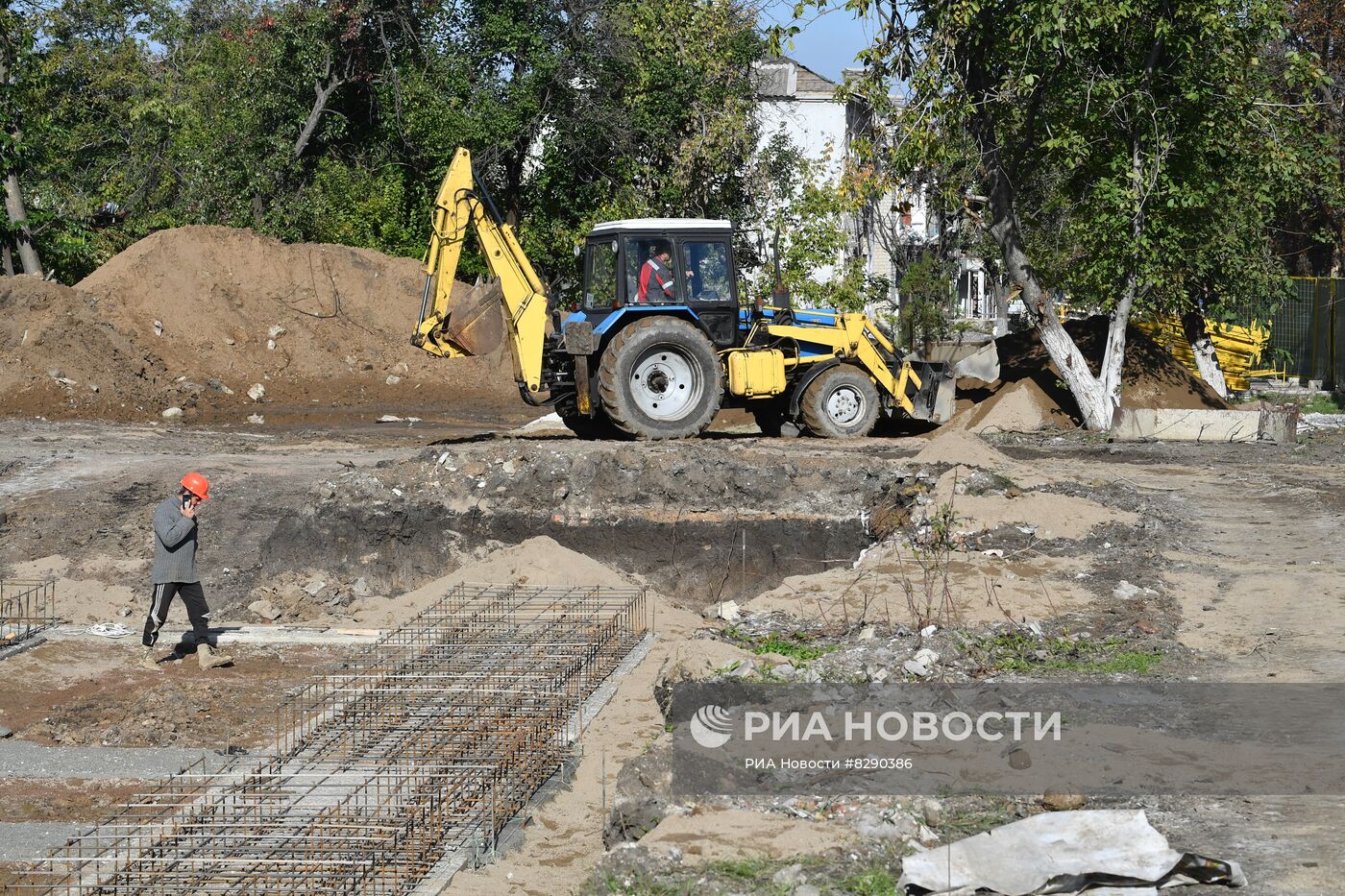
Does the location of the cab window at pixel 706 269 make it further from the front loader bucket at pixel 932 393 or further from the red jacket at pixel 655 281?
the front loader bucket at pixel 932 393

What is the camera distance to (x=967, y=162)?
60.4ft

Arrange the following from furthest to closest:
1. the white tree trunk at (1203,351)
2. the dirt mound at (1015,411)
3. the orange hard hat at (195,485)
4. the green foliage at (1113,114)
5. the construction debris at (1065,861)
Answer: the white tree trunk at (1203,351), the dirt mound at (1015,411), the green foliage at (1113,114), the orange hard hat at (195,485), the construction debris at (1065,861)

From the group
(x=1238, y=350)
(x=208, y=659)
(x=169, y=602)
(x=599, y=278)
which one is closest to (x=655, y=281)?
(x=599, y=278)

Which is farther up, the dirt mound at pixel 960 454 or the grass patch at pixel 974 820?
the dirt mound at pixel 960 454

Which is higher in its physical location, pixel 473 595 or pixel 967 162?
pixel 967 162

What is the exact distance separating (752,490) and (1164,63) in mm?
8145

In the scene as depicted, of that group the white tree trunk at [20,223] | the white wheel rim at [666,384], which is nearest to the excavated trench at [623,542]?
the white wheel rim at [666,384]

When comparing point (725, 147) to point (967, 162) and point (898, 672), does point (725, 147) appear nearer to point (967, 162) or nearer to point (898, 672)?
point (967, 162)

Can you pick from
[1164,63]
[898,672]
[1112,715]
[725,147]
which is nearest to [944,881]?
[1112,715]

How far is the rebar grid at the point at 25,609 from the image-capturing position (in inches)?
428

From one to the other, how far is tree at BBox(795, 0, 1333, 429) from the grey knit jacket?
9.91m

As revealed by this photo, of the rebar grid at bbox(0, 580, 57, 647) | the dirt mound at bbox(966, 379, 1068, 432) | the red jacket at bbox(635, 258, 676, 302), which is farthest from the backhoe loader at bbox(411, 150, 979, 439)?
the rebar grid at bbox(0, 580, 57, 647)

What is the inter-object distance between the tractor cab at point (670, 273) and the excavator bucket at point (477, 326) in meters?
1.09

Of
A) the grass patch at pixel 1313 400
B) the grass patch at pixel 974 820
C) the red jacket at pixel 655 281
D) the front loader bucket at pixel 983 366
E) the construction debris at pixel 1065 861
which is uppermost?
the red jacket at pixel 655 281
